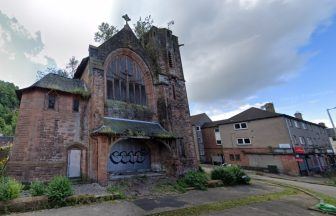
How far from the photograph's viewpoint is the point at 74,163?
38.9 feet

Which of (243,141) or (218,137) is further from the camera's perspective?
(218,137)

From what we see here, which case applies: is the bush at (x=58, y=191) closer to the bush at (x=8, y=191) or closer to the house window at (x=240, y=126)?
the bush at (x=8, y=191)

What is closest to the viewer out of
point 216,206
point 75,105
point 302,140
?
point 216,206

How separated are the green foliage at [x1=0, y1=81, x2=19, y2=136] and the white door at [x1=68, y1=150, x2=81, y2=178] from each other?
118ft

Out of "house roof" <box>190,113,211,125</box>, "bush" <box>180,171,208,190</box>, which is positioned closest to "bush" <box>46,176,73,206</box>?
"bush" <box>180,171,208,190</box>

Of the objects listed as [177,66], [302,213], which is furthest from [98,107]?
[302,213]

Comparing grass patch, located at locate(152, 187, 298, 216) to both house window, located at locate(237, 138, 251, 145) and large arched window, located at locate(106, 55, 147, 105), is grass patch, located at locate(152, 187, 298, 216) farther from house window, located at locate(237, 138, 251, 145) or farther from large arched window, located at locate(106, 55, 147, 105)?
house window, located at locate(237, 138, 251, 145)

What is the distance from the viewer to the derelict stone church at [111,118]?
441 inches

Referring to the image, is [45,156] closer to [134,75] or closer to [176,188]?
[176,188]

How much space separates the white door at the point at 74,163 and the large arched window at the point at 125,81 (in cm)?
456

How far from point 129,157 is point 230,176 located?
7.30m

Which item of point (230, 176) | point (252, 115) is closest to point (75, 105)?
point (230, 176)

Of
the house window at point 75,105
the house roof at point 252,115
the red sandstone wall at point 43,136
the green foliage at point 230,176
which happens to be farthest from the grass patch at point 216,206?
the house roof at point 252,115

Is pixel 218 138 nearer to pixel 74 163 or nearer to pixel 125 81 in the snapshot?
pixel 125 81
